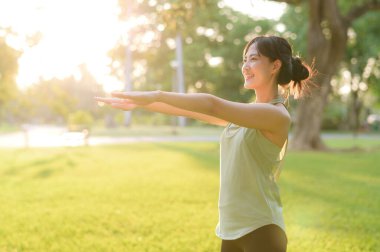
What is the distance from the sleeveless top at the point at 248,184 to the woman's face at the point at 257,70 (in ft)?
0.40

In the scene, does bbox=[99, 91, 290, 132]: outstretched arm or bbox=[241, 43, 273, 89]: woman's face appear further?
bbox=[241, 43, 273, 89]: woman's face

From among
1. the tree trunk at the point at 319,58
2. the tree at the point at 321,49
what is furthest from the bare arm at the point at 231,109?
the tree trunk at the point at 319,58

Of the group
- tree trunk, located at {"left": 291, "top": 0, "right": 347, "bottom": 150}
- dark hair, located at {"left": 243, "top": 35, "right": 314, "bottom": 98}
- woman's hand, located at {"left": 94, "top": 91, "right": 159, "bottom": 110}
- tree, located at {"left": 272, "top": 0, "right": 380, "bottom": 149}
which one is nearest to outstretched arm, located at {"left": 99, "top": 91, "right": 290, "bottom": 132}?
woman's hand, located at {"left": 94, "top": 91, "right": 159, "bottom": 110}

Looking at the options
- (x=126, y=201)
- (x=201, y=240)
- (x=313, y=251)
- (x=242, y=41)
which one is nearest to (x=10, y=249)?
(x=201, y=240)

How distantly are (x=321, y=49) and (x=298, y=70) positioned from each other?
15.2m

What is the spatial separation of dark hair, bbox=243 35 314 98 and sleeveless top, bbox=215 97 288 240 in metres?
0.13

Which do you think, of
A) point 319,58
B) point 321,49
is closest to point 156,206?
point 319,58

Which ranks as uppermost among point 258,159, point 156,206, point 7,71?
point 7,71

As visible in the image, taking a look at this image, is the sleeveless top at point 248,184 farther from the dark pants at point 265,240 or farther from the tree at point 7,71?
the tree at point 7,71

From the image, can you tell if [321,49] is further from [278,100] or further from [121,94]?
[121,94]

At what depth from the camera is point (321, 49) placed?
1664cm

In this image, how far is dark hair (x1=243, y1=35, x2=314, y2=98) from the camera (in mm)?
2221

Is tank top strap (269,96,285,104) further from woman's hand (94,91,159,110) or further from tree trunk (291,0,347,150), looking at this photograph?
tree trunk (291,0,347,150)

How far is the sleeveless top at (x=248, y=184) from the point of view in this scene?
7.14ft
